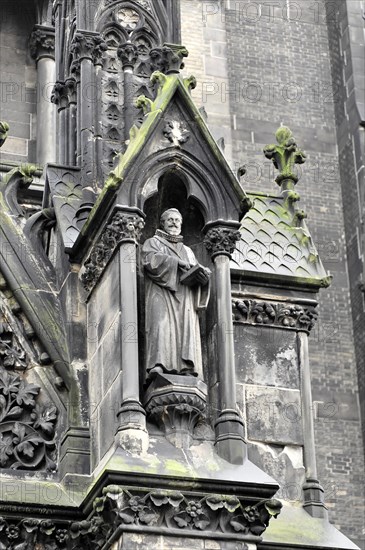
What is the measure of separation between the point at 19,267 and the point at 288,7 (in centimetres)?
1172

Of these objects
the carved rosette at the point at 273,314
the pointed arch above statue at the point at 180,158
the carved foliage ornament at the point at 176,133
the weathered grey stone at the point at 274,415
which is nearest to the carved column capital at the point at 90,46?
the pointed arch above statue at the point at 180,158

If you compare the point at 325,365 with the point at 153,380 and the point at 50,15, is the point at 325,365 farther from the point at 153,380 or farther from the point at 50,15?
the point at 153,380

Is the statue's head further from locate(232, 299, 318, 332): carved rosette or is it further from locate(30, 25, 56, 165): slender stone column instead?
locate(30, 25, 56, 165): slender stone column

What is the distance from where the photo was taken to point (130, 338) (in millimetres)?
12312

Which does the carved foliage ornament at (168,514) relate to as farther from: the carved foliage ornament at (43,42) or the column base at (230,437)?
the carved foliage ornament at (43,42)

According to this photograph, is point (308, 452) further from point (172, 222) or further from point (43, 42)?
point (43, 42)

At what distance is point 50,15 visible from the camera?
1912 centimetres

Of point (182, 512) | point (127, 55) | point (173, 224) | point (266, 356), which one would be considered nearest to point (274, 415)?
point (266, 356)

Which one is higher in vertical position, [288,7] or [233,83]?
[288,7]

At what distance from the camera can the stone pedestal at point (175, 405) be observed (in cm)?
1212

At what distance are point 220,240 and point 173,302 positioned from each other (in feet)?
2.44

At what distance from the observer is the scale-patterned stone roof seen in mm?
14000

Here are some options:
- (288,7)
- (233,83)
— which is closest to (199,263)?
(233,83)

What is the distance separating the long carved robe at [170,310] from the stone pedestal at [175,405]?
0.13 metres
